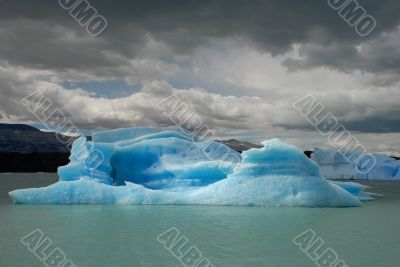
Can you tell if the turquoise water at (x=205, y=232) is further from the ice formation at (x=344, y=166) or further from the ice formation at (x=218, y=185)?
the ice formation at (x=344, y=166)

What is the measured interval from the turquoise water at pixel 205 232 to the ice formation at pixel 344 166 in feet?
96.2

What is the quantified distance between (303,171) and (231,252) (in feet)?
21.1

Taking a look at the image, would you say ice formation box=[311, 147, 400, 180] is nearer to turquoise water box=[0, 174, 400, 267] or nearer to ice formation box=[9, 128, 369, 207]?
ice formation box=[9, 128, 369, 207]

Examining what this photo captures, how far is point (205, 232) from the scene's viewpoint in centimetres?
737

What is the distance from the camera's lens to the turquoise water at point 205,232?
18.0 ft

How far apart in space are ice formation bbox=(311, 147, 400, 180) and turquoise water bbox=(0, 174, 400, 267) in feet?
96.2

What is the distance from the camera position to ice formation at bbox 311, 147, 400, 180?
39125 mm

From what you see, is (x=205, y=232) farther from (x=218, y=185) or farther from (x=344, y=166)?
(x=344, y=166)

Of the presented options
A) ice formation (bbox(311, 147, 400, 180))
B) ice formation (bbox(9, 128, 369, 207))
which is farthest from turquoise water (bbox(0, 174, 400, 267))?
ice formation (bbox(311, 147, 400, 180))

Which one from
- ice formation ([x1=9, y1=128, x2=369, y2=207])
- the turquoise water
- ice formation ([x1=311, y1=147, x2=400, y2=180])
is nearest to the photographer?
the turquoise water

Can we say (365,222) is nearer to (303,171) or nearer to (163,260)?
(303,171)

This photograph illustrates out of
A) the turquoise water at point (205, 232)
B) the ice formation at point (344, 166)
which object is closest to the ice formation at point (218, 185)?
the turquoise water at point (205, 232)

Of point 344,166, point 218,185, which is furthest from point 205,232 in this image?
point 344,166

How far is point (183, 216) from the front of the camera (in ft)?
31.0
